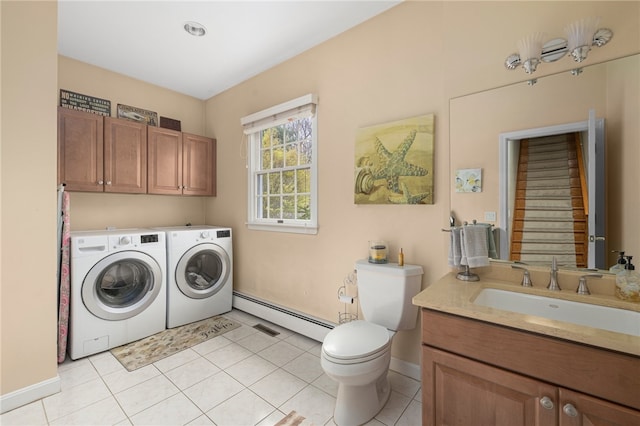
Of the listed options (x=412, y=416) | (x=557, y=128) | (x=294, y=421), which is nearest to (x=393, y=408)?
(x=412, y=416)

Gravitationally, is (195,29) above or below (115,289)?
above

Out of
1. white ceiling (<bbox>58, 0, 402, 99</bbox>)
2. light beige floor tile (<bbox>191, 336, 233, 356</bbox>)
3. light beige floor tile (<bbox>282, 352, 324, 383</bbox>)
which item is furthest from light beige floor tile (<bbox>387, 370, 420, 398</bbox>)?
white ceiling (<bbox>58, 0, 402, 99</bbox>)

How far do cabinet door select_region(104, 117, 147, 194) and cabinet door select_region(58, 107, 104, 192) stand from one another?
0.06m

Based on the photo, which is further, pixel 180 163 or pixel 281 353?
pixel 180 163

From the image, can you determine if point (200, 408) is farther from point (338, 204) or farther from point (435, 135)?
point (435, 135)

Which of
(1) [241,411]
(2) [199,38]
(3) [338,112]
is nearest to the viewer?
(1) [241,411]

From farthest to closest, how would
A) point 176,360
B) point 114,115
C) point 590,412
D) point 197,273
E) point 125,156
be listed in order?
point 197,273
point 114,115
point 125,156
point 176,360
point 590,412

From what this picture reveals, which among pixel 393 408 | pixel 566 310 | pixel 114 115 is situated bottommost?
pixel 393 408

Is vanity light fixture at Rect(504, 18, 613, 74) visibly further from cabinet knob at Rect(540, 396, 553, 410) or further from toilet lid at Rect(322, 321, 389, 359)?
toilet lid at Rect(322, 321, 389, 359)

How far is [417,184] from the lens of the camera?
1.92 metres

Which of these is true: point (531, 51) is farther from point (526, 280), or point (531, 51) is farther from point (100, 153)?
point (100, 153)

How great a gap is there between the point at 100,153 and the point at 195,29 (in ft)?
4.91

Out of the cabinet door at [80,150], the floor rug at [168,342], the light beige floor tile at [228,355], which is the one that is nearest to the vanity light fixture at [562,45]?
the light beige floor tile at [228,355]

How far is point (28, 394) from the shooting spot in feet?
5.73
